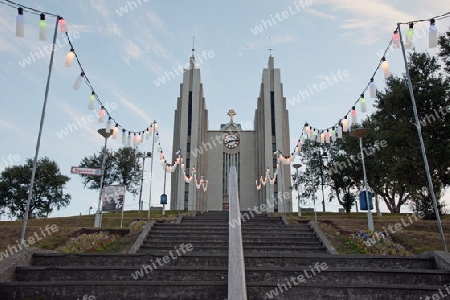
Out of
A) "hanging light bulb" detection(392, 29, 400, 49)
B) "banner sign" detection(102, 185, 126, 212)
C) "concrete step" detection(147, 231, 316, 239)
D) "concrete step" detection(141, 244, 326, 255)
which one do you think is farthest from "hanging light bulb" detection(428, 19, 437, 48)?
"banner sign" detection(102, 185, 126, 212)

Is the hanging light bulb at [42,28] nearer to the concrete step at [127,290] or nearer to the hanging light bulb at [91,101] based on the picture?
the hanging light bulb at [91,101]

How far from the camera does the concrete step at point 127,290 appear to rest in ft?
16.5

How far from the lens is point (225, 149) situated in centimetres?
4625

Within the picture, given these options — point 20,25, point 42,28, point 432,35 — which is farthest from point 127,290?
point 432,35

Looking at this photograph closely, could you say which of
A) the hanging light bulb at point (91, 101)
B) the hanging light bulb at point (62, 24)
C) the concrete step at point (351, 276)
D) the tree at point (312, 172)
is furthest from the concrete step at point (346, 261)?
the tree at point (312, 172)

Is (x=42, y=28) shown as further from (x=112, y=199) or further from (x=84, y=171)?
(x=112, y=199)

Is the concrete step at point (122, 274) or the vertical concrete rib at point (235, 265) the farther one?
the concrete step at point (122, 274)

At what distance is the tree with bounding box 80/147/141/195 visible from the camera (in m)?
38.1

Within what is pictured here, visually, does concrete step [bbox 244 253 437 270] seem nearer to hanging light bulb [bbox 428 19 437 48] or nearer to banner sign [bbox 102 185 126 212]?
hanging light bulb [bbox 428 19 437 48]

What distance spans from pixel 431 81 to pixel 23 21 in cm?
1915

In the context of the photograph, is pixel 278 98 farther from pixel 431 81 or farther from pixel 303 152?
pixel 431 81

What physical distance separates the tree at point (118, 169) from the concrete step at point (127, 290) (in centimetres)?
3431

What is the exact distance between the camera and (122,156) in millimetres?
38750

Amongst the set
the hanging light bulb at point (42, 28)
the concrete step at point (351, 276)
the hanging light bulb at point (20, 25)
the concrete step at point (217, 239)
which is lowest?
the concrete step at point (351, 276)
